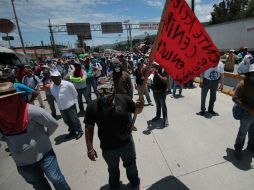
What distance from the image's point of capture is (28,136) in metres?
2.25

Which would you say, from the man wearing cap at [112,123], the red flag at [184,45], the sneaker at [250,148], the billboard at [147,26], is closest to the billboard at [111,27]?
the billboard at [147,26]

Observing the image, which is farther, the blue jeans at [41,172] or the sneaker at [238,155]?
the sneaker at [238,155]

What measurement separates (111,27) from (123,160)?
39.0 meters

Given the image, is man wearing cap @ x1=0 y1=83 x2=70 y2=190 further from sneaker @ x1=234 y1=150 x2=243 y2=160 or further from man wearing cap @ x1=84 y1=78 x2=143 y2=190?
sneaker @ x1=234 y1=150 x2=243 y2=160

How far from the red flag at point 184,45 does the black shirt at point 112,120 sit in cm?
79

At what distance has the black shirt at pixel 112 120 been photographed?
2.39 meters

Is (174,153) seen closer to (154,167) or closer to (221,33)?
(154,167)

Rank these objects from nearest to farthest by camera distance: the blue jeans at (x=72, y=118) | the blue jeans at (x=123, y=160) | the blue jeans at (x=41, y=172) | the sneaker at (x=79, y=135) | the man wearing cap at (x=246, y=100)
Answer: the blue jeans at (x=41, y=172), the blue jeans at (x=123, y=160), the man wearing cap at (x=246, y=100), the blue jeans at (x=72, y=118), the sneaker at (x=79, y=135)

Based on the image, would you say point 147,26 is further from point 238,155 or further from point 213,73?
point 238,155

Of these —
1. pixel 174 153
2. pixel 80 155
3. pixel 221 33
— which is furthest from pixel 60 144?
pixel 221 33

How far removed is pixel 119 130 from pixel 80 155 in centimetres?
225

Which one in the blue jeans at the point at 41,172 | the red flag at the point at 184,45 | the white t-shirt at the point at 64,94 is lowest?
the blue jeans at the point at 41,172

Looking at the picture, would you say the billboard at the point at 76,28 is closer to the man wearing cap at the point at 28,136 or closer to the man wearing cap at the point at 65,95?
the man wearing cap at the point at 65,95

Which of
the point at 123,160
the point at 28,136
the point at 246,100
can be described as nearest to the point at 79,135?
the point at 123,160
